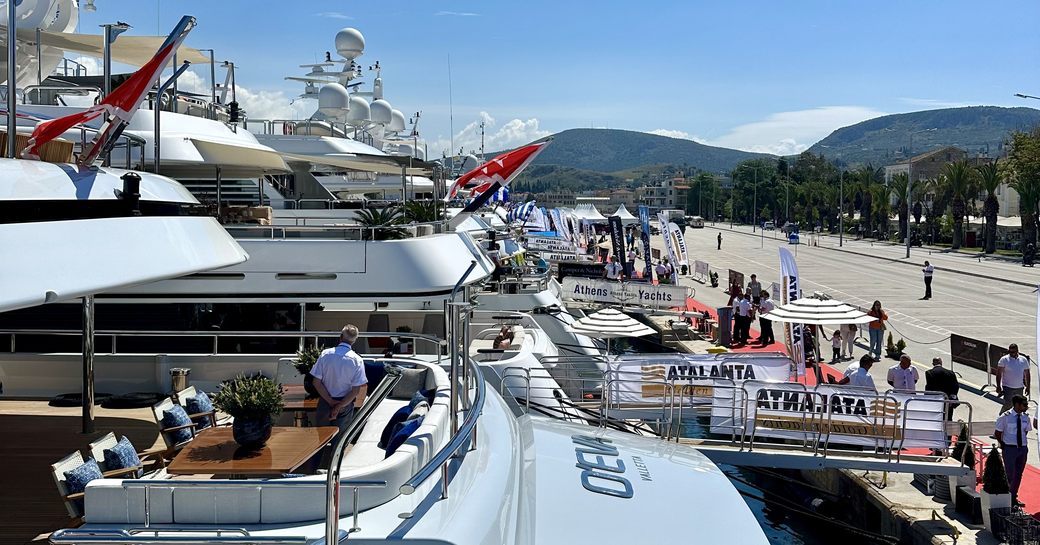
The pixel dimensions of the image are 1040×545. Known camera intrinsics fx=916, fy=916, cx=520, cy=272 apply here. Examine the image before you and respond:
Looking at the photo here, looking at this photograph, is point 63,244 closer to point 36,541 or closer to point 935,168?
point 36,541

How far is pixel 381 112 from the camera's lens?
48.9 meters

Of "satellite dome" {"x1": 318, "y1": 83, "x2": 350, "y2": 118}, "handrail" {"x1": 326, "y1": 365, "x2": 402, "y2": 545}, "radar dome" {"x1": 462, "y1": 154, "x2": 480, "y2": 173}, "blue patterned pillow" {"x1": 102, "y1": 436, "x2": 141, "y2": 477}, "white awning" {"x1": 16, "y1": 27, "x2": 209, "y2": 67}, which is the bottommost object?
"blue patterned pillow" {"x1": 102, "y1": 436, "x2": 141, "y2": 477}

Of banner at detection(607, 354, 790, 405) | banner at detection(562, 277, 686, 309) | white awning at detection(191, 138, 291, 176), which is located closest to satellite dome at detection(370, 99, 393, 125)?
banner at detection(562, 277, 686, 309)

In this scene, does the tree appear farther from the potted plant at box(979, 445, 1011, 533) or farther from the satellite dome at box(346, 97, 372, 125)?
the potted plant at box(979, 445, 1011, 533)

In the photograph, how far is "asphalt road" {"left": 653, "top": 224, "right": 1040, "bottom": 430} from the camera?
27.6 meters

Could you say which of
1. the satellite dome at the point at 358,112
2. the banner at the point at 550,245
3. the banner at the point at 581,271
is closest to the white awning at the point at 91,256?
the banner at the point at 581,271

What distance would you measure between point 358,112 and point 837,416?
3045cm

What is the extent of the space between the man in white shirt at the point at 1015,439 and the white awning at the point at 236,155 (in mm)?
12075

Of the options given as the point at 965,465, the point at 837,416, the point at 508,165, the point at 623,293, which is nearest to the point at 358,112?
the point at 623,293

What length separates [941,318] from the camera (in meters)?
33.0

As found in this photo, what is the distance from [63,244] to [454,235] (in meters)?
9.91

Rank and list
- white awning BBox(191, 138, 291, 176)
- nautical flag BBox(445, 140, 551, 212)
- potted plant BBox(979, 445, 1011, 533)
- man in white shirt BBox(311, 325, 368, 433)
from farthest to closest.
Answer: nautical flag BBox(445, 140, 551, 212) < white awning BBox(191, 138, 291, 176) < potted plant BBox(979, 445, 1011, 533) < man in white shirt BBox(311, 325, 368, 433)

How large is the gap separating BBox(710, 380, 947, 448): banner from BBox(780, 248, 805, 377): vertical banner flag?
4401mm

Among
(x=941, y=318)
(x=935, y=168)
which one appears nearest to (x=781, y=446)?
(x=941, y=318)
